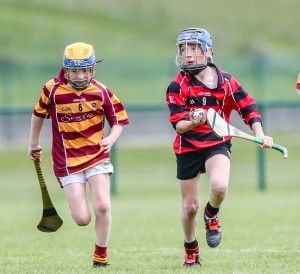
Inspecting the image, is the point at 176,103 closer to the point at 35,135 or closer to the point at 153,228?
the point at 35,135

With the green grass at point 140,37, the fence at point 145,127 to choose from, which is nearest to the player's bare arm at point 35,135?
the fence at point 145,127

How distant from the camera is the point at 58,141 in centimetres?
848

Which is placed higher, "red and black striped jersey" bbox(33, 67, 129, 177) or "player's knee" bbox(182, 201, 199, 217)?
"red and black striped jersey" bbox(33, 67, 129, 177)

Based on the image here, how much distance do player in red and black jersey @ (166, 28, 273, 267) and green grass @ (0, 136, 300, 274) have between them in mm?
464

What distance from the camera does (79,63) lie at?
27.0 feet

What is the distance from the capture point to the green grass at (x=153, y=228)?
8.53m

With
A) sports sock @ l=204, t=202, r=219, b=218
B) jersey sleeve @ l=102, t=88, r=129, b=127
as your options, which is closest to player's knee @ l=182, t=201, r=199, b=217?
sports sock @ l=204, t=202, r=219, b=218

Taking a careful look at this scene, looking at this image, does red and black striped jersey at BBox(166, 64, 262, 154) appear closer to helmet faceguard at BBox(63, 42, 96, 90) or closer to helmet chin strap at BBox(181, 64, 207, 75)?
helmet chin strap at BBox(181, 64, 207, 75)

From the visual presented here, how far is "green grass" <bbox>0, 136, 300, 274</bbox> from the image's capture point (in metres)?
8.53

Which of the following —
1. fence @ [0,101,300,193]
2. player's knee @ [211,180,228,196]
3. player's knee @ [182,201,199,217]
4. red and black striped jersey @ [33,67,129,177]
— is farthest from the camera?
fence @ [0,101,300,193]

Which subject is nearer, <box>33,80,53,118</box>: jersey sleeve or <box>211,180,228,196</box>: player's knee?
<box>211,180,228,196</box>: player's knee

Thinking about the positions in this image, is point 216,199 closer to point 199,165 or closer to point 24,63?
point 199,165

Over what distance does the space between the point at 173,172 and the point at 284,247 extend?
40.8 feet

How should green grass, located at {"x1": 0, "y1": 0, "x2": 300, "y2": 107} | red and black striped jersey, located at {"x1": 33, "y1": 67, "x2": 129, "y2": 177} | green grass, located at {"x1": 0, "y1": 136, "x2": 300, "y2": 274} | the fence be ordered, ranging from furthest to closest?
green grass, located at {"x1": 0, "y1": 0, "x2": 300, "y2": 107} → the fence → green grass, located at {"x1": 0, "y1": 136, "x2": 300, "y2": 274} → red and black striped jersey, located at {"x1": 33, "y1": 67, "x2": 129, "y2": 177}
